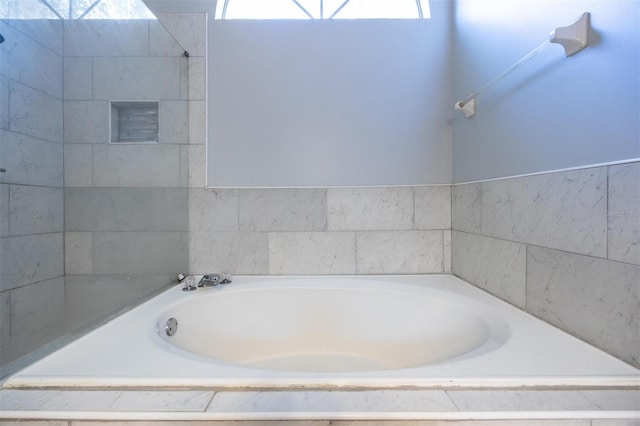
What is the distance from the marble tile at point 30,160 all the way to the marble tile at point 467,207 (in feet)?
6.63

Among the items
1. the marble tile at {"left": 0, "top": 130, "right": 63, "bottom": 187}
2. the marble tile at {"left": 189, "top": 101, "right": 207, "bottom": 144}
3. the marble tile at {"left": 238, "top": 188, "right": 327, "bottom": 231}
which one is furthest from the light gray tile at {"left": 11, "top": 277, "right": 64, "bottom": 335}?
the marble tile at {"left": 189, "top": 101, "right": 207, "bottom": 144}

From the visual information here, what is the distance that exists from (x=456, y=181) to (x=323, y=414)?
144cm

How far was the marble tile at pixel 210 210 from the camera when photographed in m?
1.58

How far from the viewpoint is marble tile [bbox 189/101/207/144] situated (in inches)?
62.3

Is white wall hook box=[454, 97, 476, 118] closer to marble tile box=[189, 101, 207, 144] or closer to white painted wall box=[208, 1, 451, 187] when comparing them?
white painted wall box=[208, 1, 451, 187]

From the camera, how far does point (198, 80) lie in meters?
1.58

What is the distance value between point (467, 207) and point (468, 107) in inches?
20.9

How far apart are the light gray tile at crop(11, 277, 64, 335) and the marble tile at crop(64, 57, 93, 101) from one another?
0.86m

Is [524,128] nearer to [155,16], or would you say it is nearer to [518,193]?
[518,193]

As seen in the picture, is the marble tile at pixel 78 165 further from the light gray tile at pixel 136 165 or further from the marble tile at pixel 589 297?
the marble tile at pixel 589 297

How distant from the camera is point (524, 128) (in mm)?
1004

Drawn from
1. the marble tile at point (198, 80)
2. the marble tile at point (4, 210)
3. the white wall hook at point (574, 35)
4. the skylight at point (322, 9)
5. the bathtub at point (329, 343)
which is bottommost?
the bathtub at point (329, 343)

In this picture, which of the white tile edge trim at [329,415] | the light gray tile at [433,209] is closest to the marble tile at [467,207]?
the light gray tile at [433,209]

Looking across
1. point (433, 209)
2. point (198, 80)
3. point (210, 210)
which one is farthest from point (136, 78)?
point (433, 209)
